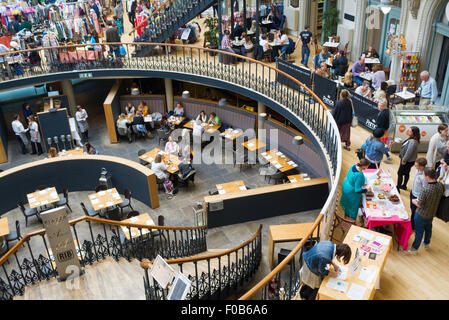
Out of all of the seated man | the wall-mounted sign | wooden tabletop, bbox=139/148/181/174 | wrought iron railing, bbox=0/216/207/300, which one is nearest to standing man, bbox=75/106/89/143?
wooden tabletop, bbox=139/148/181/174

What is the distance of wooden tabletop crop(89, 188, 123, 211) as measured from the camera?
11758 mm

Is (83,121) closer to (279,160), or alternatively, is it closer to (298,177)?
(279,160)

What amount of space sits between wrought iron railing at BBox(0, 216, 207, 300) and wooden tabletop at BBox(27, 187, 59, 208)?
3.23 ft

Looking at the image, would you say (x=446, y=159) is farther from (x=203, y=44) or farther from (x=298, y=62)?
(x=203, y=44)

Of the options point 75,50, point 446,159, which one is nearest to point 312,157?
point 446,159

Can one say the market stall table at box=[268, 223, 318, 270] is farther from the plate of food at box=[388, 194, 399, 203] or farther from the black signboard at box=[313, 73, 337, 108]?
the black signboard at box=[313, 73, 337, 108]

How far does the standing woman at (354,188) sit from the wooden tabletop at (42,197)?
8354mm

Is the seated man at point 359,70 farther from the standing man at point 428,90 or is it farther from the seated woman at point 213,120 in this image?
the seated woman at point 213,120

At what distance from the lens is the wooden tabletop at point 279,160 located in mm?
13062

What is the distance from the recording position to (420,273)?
6.20 metres

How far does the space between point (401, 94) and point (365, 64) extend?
2390mm

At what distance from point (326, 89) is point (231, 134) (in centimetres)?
429

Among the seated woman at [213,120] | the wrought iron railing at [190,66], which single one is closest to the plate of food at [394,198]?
the wrought iron railing at [190,66]

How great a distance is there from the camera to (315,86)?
12.2 meters
